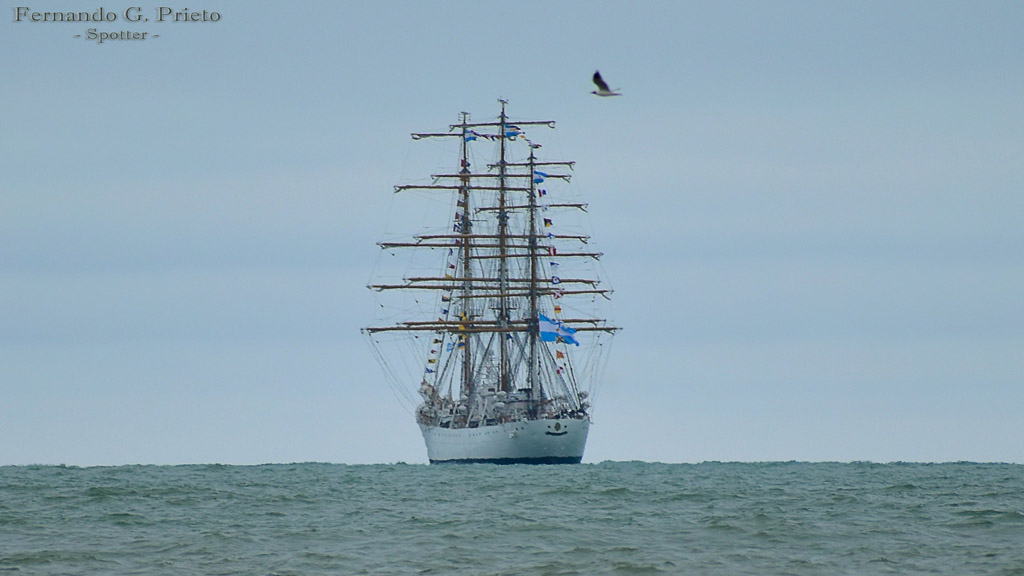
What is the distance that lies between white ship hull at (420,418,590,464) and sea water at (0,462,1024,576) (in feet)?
175

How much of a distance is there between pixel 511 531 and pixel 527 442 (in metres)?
77.5

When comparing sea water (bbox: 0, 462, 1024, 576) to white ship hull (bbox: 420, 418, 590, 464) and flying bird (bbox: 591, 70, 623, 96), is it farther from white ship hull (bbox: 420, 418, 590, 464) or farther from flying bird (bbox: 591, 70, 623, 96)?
white ship hull (bbox: 420, 418, 590, 464)

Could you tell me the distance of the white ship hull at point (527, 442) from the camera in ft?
387

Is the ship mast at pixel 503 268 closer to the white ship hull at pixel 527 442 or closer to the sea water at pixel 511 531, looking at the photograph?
the white ship hull at pixel 527 442

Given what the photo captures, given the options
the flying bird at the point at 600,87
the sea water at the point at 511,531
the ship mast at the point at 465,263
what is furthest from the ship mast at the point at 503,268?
the flying bird at the point at 600,87

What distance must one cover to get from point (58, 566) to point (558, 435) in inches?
3456

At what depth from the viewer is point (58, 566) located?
3259 centimetres

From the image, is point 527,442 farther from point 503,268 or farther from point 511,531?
point 511,531

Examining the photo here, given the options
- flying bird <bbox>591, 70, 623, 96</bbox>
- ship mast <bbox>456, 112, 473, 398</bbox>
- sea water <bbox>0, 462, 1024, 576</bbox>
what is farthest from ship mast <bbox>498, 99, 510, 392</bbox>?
flying bird <bbox>591, 70, 623, 96</bbox>

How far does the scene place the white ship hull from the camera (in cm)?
11800

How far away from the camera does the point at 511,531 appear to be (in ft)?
134

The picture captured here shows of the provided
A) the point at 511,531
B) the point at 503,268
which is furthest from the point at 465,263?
the point at 511,531

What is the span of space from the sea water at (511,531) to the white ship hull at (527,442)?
53.2 metres

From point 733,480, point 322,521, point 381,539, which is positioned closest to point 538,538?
point 381,539
